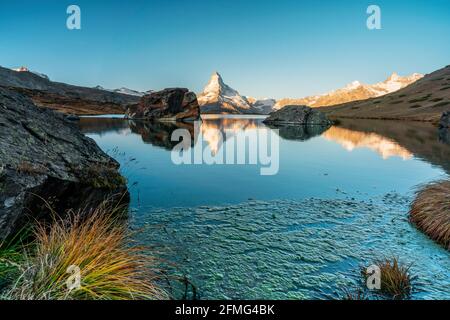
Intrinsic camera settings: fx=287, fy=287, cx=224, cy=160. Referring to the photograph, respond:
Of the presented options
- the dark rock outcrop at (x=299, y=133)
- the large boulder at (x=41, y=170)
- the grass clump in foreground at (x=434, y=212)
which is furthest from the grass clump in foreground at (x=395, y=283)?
the dark rock outcrop at (x=299, y=133)

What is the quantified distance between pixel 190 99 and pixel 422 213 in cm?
12073

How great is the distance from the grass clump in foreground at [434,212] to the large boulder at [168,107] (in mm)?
113532

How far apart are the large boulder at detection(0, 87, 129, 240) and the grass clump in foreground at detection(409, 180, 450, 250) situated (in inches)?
495

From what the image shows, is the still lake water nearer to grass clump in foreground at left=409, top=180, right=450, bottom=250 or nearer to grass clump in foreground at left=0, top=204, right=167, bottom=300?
grass clump in foreground at left=409, top=180, right=450, bottom=250

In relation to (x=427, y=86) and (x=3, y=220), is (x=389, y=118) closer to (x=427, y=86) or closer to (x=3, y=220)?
(x=427, y=86)

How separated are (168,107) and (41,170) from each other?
116209 mm

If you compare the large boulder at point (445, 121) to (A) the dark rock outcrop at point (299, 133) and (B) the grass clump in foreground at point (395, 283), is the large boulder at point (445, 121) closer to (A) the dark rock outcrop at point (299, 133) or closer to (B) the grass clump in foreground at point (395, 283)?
(A) the dark rock outcrop at point (299, 133)

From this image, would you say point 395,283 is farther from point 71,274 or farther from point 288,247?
point 71,274

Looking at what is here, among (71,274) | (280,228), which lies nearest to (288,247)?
(280,228)

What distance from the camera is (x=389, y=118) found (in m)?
121

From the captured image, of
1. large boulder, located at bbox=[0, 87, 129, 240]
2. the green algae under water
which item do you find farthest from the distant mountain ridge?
large boulder, located at bbox=[0, 87, 129, 240]

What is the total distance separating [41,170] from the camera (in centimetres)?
842

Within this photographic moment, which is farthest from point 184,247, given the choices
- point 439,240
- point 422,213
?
point 422,213
